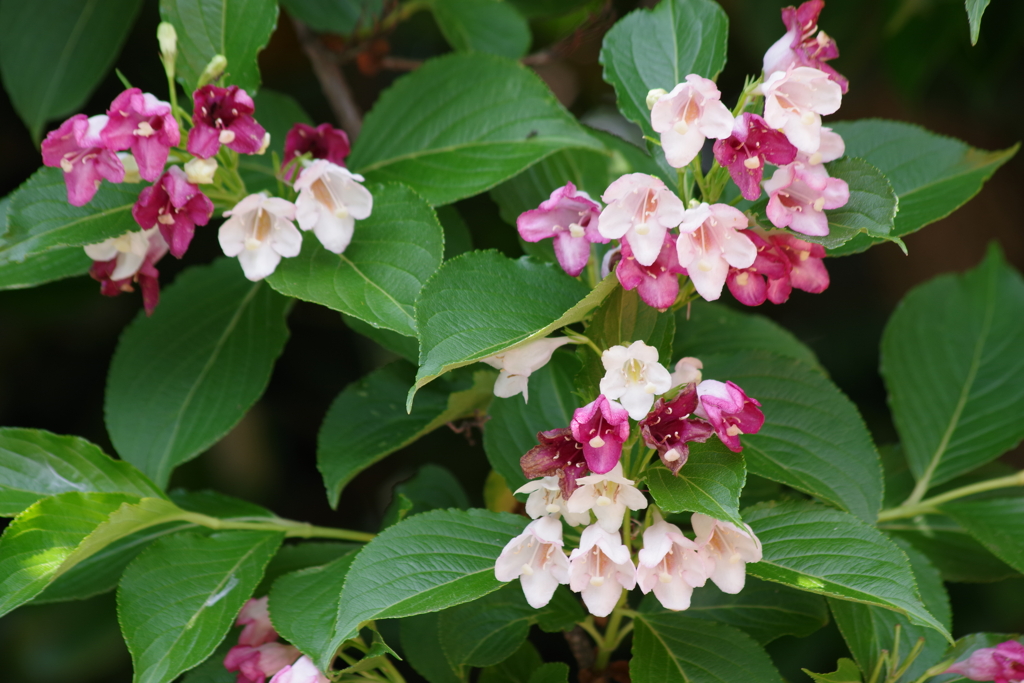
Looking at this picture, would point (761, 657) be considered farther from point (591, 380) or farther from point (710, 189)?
point (710, 189)

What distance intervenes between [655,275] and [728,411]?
14 centimetres

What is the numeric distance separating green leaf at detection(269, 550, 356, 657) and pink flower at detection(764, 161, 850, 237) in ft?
2.00

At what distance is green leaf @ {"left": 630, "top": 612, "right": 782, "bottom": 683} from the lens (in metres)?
0.95

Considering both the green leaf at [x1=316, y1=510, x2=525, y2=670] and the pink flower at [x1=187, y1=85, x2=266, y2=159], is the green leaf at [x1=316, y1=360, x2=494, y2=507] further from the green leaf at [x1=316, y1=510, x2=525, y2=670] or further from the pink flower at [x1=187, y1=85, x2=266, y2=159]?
the pink flower at [x1=187, y1=85, x2=266, y2=159]

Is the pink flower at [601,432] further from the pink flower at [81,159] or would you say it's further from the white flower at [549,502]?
the pink flower at [81,159]

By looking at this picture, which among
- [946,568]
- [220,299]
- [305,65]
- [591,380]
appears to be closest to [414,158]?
[220,299]

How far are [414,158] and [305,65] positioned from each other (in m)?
1.24

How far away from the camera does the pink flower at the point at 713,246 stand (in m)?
0.80

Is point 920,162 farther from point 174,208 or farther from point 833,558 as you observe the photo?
point 174,208

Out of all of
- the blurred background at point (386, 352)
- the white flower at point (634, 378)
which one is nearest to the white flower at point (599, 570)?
the white flower at point (634, 378)

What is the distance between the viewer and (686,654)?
982 mm

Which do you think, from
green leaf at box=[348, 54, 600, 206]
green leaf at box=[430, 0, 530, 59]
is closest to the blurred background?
green leaf at box=[430, 0, 530, 59]

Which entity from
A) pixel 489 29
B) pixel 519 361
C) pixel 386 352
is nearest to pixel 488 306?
Result: pixel 519 361

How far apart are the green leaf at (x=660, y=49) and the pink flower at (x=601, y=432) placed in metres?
0.40
